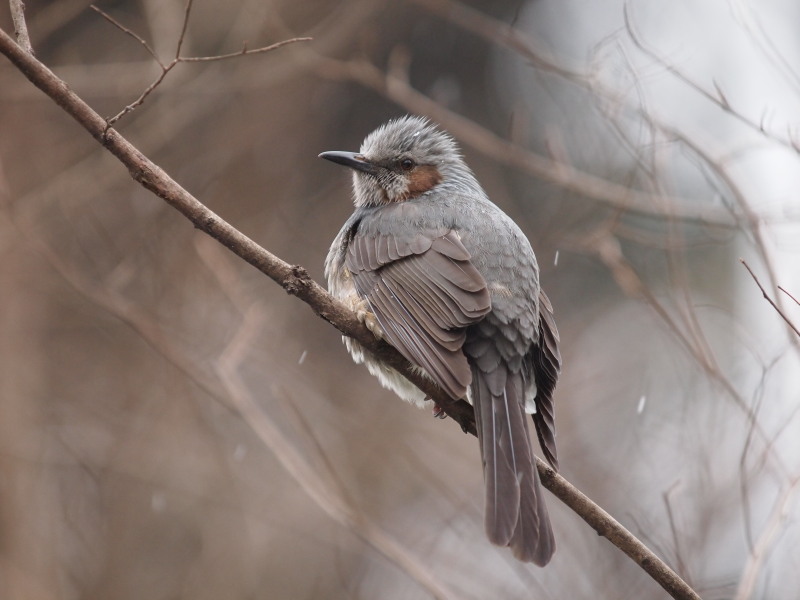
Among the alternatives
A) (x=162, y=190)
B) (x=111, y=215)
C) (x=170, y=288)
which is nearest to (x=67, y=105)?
(x=162, y=190)

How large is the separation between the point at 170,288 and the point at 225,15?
2.26 m

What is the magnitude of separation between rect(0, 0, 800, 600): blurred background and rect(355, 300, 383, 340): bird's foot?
0.90 meters

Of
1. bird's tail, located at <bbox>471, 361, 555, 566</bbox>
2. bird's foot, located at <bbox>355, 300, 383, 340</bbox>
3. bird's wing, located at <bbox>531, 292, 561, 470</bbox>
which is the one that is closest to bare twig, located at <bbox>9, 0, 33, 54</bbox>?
bird's foot, located at <bbox>355, 300, 383, 340</bbox>

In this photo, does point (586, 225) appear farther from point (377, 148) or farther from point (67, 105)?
point (67, 105)

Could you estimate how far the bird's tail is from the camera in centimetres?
315

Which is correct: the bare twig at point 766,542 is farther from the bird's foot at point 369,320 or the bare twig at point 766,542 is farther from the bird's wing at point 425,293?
the bird's foot at point 369,320

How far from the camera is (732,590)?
4.63 meters

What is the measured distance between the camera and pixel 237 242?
10.9ft

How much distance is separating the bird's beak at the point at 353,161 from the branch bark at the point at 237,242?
1417 millimetres

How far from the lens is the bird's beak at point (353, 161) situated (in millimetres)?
4816

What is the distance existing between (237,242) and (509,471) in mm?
1297

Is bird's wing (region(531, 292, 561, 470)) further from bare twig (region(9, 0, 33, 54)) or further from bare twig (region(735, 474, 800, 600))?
bare twig (region(9, 0, 33, 54))

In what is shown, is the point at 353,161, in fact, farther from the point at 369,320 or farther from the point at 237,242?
the point at 237,242

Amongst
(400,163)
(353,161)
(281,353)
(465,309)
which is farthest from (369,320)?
(281,353)
